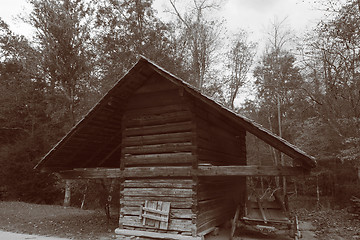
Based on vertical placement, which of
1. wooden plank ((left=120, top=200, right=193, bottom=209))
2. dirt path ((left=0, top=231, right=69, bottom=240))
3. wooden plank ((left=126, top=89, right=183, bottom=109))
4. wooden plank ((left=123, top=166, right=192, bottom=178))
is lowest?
dirt path ((left=0, top=231, right=69, bottom=240))

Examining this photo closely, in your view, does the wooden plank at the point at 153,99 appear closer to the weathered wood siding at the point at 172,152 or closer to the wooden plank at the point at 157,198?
the weathered wood siding at the point at 172,152

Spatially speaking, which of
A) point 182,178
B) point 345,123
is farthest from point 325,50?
point 182,178

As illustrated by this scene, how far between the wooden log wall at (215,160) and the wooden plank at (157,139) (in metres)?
0.48

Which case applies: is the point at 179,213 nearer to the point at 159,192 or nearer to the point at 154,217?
the point at 154,217

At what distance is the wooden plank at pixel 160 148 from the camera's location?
388 inches

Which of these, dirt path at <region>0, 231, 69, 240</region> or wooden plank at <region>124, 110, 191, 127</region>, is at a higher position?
wooden plank at <region>124, 110, 191, 127</region>

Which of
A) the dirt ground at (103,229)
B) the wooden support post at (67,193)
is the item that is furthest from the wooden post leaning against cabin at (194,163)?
the wooden support post at (67,193)

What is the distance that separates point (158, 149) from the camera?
10.4 m

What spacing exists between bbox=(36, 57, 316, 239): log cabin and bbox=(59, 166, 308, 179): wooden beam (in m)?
0.03

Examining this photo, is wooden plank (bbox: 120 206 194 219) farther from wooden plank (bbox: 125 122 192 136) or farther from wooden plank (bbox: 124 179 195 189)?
wooden plank (bbox: 125 122 192 136)

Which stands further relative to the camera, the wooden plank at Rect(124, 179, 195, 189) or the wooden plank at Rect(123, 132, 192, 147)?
the wooden plank at Rect(123, 132, 192, 147)

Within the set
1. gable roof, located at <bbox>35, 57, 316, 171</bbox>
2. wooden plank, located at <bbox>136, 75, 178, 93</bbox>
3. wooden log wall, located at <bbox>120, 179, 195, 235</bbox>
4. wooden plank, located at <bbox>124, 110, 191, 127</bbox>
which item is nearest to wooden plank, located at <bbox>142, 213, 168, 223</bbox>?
wooden log wall, located at <bbox>120, 179, 195, 235</bbox>

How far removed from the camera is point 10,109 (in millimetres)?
26688

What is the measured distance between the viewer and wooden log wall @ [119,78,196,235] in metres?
9.61
